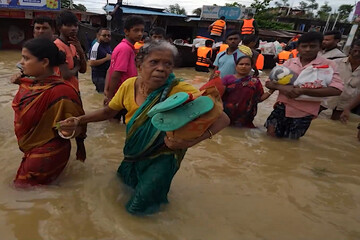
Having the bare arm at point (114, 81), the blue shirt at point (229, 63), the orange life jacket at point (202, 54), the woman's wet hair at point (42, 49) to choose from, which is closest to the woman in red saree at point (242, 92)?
the blue shirt at point (229, 63)

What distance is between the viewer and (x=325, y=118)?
5707 mm

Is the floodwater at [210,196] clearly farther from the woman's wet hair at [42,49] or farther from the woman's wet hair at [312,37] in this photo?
the woman's wet hair at [312,37]

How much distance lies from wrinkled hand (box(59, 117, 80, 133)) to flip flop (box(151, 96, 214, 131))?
0.86m

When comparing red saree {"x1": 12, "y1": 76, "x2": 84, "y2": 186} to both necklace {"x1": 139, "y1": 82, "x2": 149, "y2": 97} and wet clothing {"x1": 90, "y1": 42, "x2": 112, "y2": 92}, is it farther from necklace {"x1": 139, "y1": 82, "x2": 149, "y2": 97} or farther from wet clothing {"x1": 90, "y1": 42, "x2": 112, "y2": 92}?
wet clothing {"x1": 90, "y1": 42, "x2": 112, "y2": 92}

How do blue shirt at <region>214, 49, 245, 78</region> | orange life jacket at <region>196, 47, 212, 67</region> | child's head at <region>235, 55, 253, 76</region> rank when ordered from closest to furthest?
child's head at <region>235, 55, 253, 76</region>, blue shirt at <region>214, 49, 245, 78</region>, orange life jacket at <region>196, 47, 212, 67</region>

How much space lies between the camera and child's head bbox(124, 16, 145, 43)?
3488 mm

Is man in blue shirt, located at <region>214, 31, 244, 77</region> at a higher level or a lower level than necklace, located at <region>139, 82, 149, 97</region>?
higher

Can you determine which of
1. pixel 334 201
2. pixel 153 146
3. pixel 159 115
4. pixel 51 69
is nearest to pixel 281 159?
pixel 334 201

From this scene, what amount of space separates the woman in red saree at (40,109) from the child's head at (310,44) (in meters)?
2.75

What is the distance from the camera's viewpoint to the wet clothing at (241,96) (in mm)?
4078

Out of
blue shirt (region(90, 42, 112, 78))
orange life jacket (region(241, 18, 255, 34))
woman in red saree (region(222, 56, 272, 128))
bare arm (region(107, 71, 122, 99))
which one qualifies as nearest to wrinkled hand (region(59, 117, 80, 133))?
bare arm (region(107, 71, 122, 99))

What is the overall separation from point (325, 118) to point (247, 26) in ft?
18.7

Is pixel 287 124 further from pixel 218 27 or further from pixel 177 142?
pixel 218 27

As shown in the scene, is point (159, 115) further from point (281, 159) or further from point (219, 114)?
point (281, 159)
